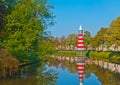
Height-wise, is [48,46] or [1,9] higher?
[1,9]

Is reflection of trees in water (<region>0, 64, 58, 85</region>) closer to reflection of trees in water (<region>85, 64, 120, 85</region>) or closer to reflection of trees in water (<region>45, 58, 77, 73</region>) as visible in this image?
reflection of trees in water (<region>85, 64, 120, 85</region>)

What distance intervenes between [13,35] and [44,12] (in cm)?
1838

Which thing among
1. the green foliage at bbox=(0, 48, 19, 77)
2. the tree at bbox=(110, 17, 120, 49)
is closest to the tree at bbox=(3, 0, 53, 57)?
the green foliage at bbox=(0, 48, 19, 77)

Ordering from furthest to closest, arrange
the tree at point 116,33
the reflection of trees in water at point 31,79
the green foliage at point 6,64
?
the tree at point 116,33, the green foliage at point 6,64, the reflection of trees in water at point 31,79

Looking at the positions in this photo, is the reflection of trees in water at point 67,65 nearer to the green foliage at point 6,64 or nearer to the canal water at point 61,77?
the canal water at point 61,77

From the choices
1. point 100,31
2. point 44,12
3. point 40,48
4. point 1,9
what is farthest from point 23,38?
point 100,31

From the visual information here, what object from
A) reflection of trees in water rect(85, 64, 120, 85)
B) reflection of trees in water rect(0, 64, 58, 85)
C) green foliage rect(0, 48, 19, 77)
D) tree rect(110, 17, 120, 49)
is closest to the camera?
reflection of trees in water rect(0, 64, 58, 85)

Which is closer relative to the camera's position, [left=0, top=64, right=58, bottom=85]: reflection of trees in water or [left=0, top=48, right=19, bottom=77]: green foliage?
[left=0, top=64, right=58, bottom=85]: reflection of trees in water

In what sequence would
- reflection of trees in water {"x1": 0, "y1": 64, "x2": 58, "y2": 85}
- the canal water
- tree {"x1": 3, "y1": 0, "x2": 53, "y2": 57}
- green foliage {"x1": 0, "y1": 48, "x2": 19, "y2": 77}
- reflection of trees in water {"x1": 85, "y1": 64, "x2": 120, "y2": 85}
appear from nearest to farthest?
1. reflection of trees in water {"x1": 0, "y1": 64, "x2": 58, "y2": 85}
2. the canal water
3. reflection of trees in water {"x1": 85, "y1": 64, "x2": 120, "y2": 85}
4. green foliage {"x1": 0, "y1": 48, "x2": 19, "y2": 77}
5. tree {"x1": 3, "y1": 0, "x2": 53, "y2": 57}

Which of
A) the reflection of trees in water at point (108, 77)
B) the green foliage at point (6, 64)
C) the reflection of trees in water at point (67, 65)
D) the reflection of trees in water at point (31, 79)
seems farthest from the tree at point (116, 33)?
the green foliage at point (6, 64)

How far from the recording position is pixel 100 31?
356 feet

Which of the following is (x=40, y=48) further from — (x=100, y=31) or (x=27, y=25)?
(x=100, y=31)

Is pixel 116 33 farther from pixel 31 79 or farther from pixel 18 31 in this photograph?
pixel 31 79

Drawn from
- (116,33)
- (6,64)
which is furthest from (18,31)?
(116,33)
